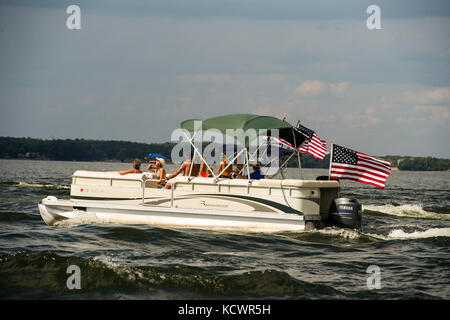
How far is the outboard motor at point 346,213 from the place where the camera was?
15.0 m

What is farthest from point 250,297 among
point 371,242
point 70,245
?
point 371,242

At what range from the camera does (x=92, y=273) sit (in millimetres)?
10242

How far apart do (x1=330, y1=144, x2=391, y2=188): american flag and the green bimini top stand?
3.81 ft

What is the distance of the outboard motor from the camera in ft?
49.1

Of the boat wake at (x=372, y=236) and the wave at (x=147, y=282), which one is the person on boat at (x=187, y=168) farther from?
the wave at (x=147, y=282)

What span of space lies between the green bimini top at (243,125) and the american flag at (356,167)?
1162mm

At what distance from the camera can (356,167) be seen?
1583 centimetres

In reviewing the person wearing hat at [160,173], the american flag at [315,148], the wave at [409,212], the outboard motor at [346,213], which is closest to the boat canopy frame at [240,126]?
the person wearing hat at [160,173]

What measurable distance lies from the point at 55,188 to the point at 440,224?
75.3ft

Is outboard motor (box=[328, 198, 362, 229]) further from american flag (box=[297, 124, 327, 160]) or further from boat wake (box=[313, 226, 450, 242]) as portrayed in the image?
american flag (box=[297, 124, 327, 160])
